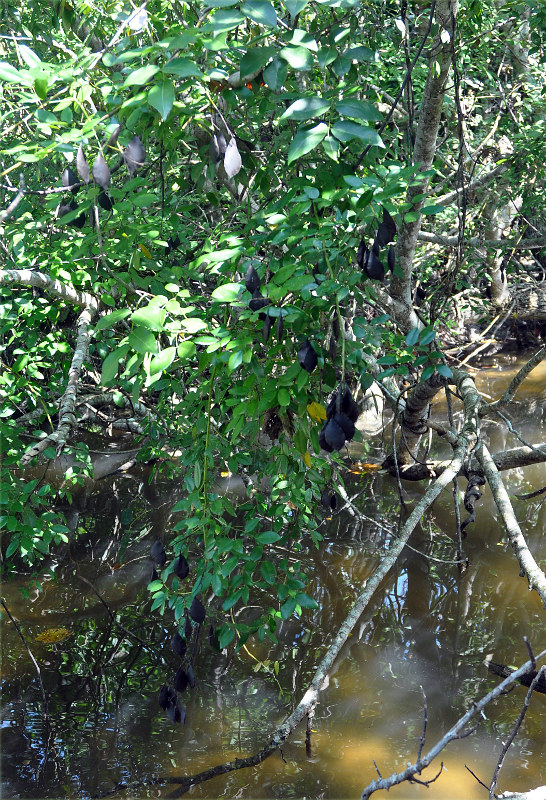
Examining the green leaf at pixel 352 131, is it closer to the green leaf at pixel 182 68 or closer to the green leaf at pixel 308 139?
the green leaf at pixel 308 139

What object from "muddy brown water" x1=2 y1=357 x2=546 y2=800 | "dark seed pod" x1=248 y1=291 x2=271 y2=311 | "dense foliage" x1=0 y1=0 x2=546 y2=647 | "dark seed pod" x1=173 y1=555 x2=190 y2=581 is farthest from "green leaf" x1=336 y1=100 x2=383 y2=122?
"muddy brown water" x1=2 y1=357 x2=546 y2=800

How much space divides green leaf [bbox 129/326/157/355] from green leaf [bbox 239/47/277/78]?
58cm

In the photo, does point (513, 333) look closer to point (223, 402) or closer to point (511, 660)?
point (511, 660)

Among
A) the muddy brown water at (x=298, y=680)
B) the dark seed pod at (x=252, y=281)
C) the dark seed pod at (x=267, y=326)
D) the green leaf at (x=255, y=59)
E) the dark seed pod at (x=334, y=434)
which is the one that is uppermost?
the green leaf at (x=255, y=59)

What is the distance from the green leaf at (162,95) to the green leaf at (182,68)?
0.04 metres

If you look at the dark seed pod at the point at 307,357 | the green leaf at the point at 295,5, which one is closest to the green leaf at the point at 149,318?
the dark seed pod at the point at 307,357

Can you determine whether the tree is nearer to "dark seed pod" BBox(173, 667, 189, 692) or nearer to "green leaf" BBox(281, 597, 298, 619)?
"green leaf" BBox(281, 597, 298, 619)

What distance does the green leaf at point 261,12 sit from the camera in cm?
133

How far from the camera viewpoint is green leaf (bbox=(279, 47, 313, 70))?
1401 millimetres

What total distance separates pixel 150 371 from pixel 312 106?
65 centimetres

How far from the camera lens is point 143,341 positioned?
5.12 feet

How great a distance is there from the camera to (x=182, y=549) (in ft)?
7.08

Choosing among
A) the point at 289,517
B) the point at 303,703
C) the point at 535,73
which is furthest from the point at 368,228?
the point at 535,73

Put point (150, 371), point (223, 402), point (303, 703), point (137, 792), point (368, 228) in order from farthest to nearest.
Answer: point (137, 792)
point (303, 703)
point (223, 402)
point (368, 228)
point (150, 371)
